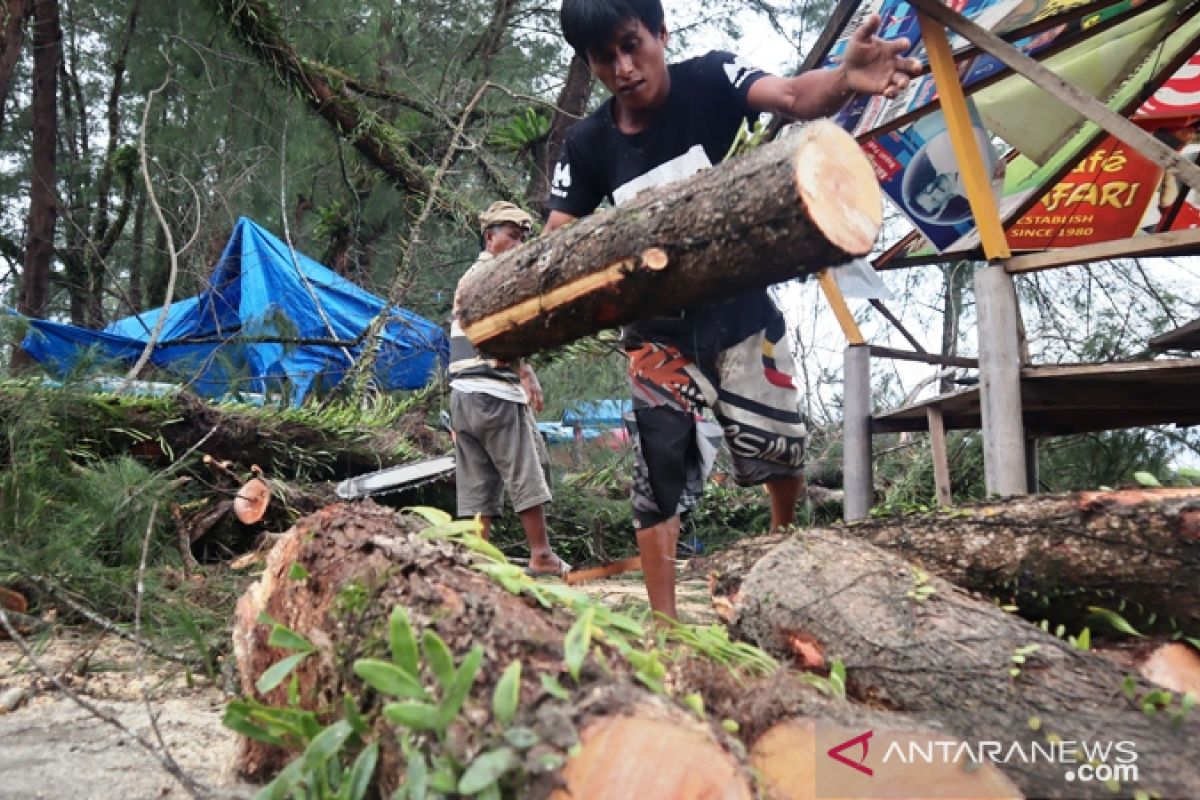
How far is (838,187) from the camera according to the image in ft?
6.11

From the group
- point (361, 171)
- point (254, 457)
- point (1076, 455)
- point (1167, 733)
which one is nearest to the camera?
point (1167, 733)

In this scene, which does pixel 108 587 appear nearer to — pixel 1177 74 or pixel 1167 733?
pixel 1167 733

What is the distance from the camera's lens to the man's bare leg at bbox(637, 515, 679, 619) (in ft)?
8.91

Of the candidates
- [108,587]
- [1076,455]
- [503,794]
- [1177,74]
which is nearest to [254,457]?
[108,587]

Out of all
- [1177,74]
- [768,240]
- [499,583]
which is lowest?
[499,583]

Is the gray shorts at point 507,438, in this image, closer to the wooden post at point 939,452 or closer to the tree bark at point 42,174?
the wooden post at point 939,452

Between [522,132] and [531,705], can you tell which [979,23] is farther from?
[522,132]

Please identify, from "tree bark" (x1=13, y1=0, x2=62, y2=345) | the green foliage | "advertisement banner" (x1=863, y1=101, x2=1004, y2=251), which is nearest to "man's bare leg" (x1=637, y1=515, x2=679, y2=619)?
"advertisement banner" (x1=863, y1=101, x2=1004, y2=251)

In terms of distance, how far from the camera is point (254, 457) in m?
5.11

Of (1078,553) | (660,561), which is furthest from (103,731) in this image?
(1078,553)

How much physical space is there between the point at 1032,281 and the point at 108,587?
7.74 metres

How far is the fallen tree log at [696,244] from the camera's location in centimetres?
184

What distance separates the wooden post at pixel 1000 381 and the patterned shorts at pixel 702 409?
3.13 feet

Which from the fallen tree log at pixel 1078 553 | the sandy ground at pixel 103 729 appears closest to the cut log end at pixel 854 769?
the sandy ground at pixel 103 729
